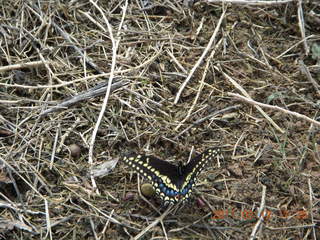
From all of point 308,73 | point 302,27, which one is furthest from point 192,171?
point 302,27

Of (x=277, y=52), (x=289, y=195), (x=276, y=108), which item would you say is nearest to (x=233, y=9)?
(x=277, y=52)

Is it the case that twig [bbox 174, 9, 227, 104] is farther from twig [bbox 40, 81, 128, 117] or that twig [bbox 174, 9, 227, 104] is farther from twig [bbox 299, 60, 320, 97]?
twig [bbox 299, 60, 320, 97]

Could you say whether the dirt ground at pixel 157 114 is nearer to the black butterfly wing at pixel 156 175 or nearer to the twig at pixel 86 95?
the twig at pixel 86 95

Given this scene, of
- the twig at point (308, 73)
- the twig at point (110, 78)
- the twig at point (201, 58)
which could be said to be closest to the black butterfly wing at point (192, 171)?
the twig at point (110, 78)

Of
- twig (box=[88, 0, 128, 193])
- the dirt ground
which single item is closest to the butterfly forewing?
the dirt ground

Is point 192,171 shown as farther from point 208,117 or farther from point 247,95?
point 247,95

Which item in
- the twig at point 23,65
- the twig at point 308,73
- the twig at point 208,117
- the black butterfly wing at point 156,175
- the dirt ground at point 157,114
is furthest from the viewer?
the twig at point 308,73

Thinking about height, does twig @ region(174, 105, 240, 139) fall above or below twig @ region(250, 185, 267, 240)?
above
